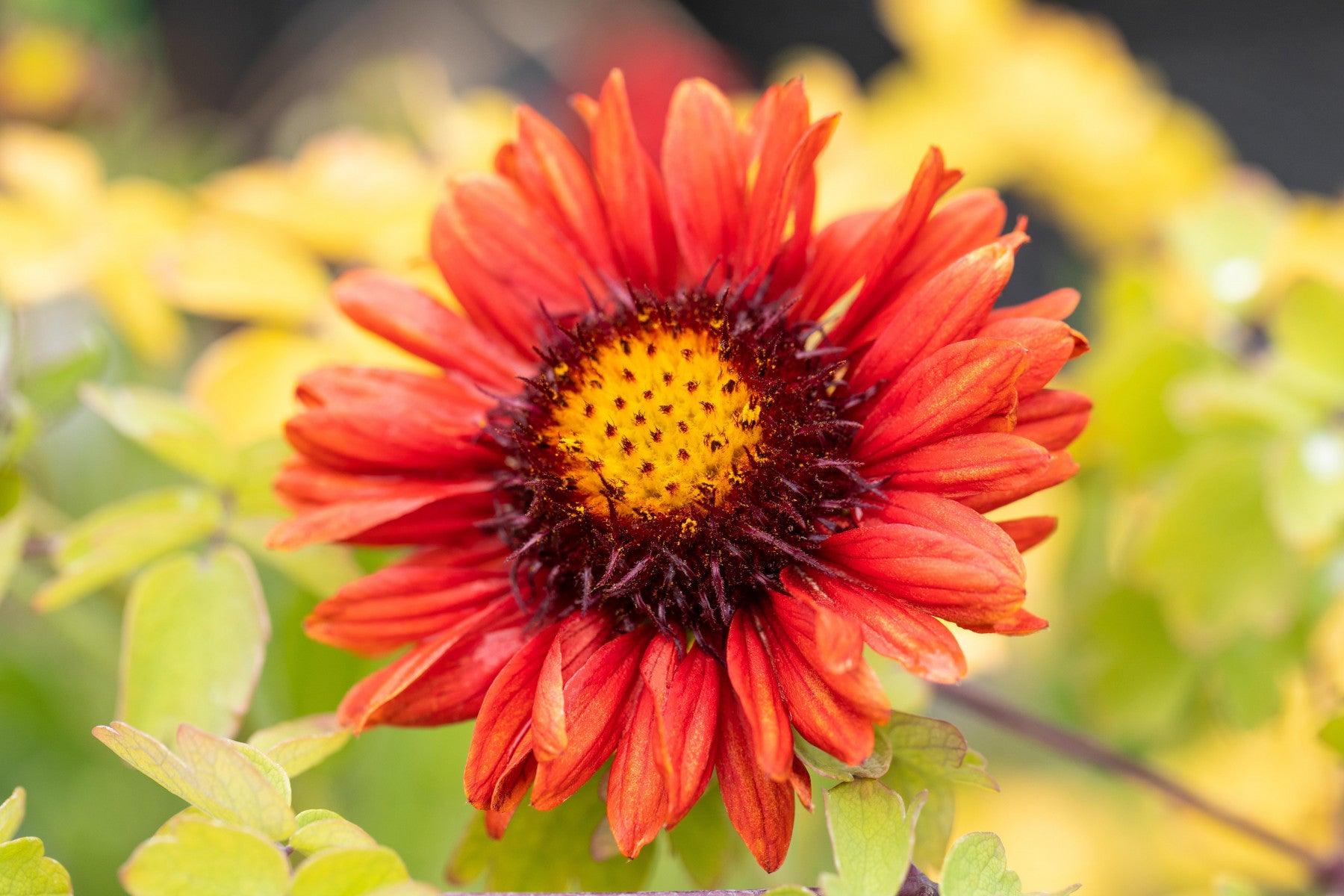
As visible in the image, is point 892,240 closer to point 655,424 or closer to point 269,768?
point 655,424

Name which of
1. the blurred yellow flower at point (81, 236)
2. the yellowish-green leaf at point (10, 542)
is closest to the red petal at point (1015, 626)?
the yellowish-green leaf at point (10, 542)

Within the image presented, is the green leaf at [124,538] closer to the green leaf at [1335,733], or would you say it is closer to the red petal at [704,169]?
the red petal at [704,169]

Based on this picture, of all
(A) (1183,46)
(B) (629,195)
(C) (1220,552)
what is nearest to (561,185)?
(B) (629,195)

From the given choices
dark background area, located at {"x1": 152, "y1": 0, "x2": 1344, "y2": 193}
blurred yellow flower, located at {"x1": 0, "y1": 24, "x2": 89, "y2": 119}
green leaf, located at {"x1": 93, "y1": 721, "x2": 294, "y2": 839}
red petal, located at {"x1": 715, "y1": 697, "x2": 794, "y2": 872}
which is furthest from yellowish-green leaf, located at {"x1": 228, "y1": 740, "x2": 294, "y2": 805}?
dark background area, located at {"x1": 152, "y1": 0, "x2": 1344, "y2": 193}

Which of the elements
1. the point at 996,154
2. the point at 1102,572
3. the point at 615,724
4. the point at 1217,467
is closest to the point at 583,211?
the point at 615,724

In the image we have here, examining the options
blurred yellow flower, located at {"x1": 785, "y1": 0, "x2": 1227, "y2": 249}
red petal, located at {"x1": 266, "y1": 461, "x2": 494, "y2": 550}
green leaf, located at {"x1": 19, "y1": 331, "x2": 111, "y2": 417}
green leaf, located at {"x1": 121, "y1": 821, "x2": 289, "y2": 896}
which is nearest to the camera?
green leaf, located at {"x1": 121, "y1": 821, "x2": 289, "y2": 896}

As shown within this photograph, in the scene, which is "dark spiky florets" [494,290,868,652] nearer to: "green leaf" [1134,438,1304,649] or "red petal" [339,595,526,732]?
"red petal" [339,595,526,732]
